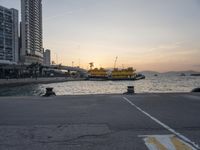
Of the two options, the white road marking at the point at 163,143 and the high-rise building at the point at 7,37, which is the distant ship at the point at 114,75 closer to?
the high-rise building at the point at 7,37

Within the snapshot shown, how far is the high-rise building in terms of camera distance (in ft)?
605

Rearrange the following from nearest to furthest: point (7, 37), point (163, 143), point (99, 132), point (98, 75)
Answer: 1. point (163, 143)
2. point (99, 132)
3. point (98, 75)
4. point (7, 37)

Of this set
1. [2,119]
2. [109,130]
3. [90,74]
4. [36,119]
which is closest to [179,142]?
[109,130]

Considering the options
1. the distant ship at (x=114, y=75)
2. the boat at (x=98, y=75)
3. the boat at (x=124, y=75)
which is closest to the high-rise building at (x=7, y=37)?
the boat at (x=98, y=75)

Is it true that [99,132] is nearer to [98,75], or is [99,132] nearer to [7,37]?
[98,75]

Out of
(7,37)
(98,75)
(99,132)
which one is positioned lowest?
(98,75)

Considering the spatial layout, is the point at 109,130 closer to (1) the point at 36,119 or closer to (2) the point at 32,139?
(2) the point at 32,139

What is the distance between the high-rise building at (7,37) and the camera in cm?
18438

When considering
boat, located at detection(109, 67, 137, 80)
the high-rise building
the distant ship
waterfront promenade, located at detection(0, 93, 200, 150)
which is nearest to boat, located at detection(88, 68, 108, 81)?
the distant ship

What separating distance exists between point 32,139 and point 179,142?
354 centimetres

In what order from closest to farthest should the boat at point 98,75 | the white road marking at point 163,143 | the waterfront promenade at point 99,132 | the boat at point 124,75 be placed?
the white road marking at point 163,143 < the waterfront promenade at point 99,132 < the boat at point 124,75 < the boat at point 98,75

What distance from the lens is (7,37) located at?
192 meters

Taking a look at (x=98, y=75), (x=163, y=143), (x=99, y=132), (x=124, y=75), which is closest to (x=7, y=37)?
(x=98, y=75)

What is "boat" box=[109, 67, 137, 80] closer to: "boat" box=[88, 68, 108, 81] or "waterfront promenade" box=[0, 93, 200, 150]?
"boat" box=[88, 68, 108, 81]
